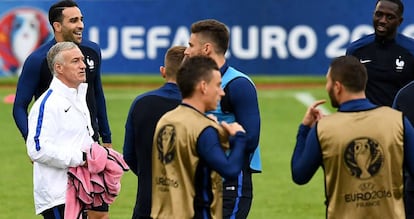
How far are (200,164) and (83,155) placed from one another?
174 centimetres

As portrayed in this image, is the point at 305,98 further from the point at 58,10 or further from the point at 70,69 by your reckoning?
the point at 70,69

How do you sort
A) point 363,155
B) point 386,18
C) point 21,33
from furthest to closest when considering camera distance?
point 21,33 → point 386,18 → point 363,155

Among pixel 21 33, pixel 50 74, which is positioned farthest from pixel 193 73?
pixel 21 33

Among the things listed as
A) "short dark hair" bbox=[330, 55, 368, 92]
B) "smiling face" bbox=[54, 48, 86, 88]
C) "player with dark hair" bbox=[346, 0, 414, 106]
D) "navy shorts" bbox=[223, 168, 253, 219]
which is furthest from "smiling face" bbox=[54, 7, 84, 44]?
"short dark hair" bbox=[330, 55, 368, 92]

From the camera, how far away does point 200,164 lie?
7379mm

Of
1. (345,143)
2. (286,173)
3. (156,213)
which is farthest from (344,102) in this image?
(286,173)

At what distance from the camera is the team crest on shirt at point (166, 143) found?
737cm

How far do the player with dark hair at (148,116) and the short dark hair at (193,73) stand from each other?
2.30ft

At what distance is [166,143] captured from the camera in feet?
24.3

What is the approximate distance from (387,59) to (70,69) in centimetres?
314

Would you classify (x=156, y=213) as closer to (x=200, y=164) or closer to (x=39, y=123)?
(x=200, y=164)

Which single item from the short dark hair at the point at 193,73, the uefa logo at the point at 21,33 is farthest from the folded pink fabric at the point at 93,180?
the uefa logo at the point at 21,33

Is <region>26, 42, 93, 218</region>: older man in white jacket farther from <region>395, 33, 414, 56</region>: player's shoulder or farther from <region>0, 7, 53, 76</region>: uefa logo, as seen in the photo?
<region>0, 7, 53, 76</region>: uefa logo

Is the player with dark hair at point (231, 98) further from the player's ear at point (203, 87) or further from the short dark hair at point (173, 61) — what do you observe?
the player's ear at point (203, 87)
